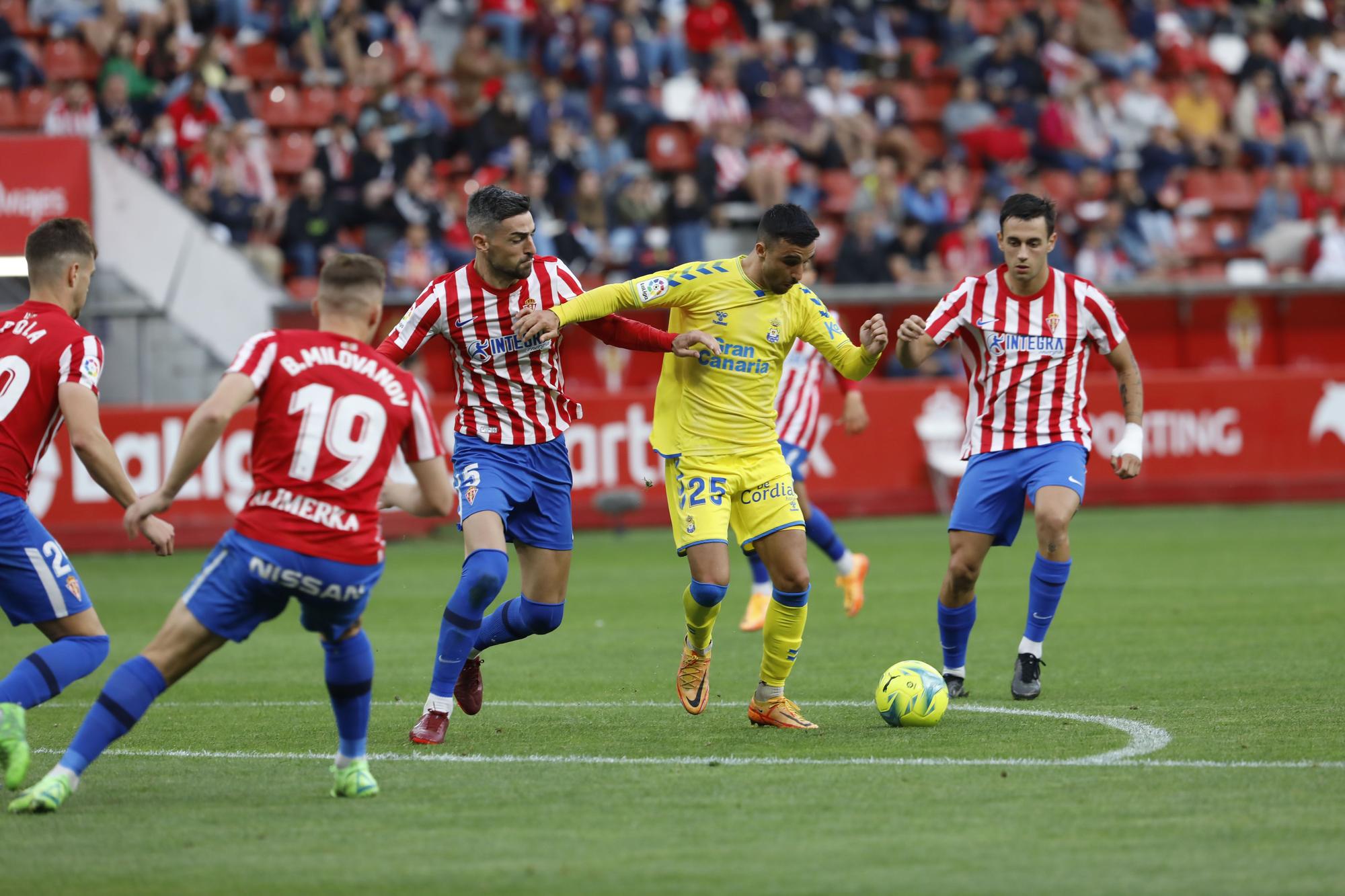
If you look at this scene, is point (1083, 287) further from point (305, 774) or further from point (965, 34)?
point (965, 34)

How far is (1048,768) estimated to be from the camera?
6.62 metres

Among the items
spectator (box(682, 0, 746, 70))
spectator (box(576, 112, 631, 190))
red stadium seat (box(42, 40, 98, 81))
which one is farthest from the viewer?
spectator (box(682, 0, 746, 70))

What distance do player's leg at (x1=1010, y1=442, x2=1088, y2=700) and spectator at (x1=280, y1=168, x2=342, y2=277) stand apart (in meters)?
13.6

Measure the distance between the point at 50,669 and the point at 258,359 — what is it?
169cm

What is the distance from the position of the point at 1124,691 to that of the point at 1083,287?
204cm

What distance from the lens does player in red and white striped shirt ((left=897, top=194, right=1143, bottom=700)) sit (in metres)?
8.72

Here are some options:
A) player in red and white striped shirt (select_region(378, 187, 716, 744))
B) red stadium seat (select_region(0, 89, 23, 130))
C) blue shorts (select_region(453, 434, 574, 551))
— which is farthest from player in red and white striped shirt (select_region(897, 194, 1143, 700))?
red stadium seat (select_region(0, 89, 23, 130))

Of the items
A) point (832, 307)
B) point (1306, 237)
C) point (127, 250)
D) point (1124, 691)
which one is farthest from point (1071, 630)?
point (1306, 237)

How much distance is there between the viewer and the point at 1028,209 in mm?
8688

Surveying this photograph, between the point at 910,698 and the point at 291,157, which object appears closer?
the point at 910,698

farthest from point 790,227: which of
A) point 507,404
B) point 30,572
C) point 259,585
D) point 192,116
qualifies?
point 192,116

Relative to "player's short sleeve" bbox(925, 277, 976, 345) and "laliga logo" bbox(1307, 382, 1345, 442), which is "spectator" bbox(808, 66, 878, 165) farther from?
"player's short sleeve" bbox(925, 277, 976, 345)

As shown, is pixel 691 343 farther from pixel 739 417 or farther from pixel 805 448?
pixel 805 448

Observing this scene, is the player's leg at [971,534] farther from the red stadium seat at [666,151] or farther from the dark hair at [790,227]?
the red stadium seat at [666,151]
